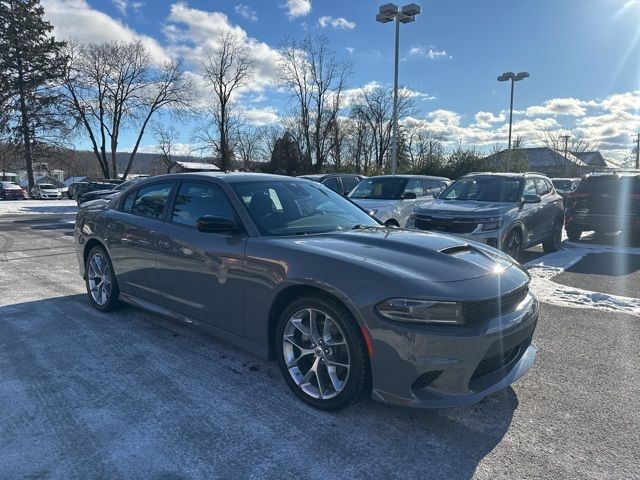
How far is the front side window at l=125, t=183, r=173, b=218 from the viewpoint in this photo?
4500mm

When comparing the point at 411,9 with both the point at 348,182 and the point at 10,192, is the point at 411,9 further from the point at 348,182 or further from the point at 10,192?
the point at 10,192

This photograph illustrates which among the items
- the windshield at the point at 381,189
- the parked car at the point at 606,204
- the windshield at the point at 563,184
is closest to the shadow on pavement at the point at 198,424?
the windshield at the point at 381,189

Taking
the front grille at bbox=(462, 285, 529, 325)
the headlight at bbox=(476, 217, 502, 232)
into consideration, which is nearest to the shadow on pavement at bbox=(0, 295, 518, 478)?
the front grille at bbox=(462, 285, 529, 325)

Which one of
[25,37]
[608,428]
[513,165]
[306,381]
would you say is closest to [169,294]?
[306,381]

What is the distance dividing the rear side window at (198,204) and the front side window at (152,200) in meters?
0.23

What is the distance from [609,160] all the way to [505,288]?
8509 cm

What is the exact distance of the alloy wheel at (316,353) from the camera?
298cm

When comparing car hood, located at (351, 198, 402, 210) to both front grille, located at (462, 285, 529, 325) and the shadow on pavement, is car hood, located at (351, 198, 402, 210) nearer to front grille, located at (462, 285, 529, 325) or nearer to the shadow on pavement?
the shadow on pavement

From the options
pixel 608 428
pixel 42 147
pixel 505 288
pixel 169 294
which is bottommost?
pixel 608 428

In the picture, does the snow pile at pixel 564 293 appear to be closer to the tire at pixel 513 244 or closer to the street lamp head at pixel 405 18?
the tire at pixel 513 244

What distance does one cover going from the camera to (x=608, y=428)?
2.89m

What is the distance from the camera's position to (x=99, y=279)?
17.4 ft

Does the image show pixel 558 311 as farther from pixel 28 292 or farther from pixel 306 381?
pixel 28 292

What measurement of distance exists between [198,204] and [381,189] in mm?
7121
